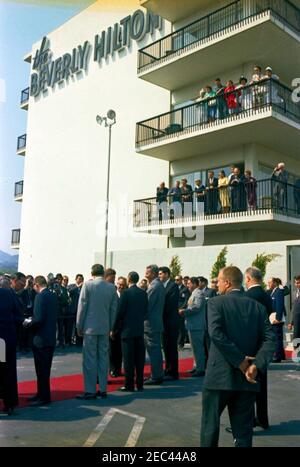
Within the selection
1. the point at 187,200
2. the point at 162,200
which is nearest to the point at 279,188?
the point at 187,200

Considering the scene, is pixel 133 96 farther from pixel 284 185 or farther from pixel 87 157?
pixel 284 185

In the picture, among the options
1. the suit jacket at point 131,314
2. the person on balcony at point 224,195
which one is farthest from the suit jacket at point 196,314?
the person on balcony at point 224,195

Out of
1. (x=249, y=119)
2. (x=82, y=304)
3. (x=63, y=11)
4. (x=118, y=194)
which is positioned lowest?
(x=82, y=304)

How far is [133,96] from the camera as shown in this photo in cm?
2277

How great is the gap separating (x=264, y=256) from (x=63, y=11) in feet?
38.0

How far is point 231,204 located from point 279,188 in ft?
5.83

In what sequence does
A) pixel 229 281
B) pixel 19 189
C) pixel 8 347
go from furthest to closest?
pixel 19 189, pixel 8 347, pixel 229 281

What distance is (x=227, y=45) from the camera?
686 inches

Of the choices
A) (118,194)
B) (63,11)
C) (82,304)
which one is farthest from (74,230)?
(63,11)

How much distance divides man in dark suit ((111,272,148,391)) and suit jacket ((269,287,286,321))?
3979 mm

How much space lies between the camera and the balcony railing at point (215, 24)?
17406 millimetres

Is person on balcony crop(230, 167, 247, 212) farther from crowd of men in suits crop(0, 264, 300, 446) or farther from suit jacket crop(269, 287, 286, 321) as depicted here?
suit jacket crop(269, 287, 286, 321)

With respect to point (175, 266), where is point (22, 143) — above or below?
above

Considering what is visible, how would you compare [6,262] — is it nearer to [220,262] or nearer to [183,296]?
[183,296]
